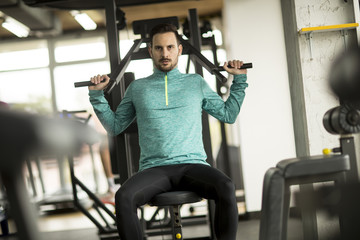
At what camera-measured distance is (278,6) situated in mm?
3865

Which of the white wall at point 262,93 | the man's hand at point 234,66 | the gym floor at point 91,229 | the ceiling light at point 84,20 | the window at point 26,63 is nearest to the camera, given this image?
the man's hand at point 234,66

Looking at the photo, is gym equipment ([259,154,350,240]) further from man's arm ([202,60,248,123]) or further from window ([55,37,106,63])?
window ([55,37,106,63])

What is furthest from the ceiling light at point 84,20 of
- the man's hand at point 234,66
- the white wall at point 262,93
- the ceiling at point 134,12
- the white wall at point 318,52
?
the man's hand at point 234,66

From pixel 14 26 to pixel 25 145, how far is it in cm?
613

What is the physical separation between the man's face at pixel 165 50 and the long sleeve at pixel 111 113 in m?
0.24

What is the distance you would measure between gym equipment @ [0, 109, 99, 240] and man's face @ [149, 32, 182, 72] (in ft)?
5.45

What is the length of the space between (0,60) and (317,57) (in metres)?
5.90

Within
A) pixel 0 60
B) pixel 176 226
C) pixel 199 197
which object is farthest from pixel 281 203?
pixel 0 60

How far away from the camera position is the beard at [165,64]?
221 cm

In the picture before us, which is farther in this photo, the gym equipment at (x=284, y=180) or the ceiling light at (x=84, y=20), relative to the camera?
the ceiling light at (x=84, y=20)

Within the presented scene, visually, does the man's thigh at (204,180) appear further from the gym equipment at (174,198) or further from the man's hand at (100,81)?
the man's hand at (100,81)

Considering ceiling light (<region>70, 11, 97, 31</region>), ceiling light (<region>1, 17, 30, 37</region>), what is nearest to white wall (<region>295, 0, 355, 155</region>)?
ceiling light (<region>70, 11, 97, 31</region>)

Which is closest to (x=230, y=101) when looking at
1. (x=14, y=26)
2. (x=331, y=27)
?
(x=331, y=27)

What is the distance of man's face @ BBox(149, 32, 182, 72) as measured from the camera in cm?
220
